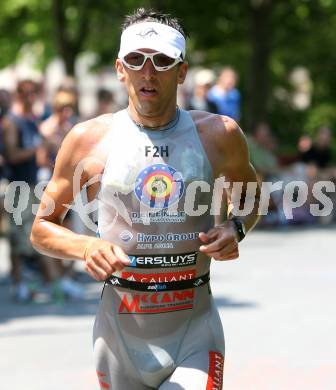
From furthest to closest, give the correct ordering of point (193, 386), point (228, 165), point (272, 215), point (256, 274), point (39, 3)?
1. point (39, 3)
2. point (272, 215)
3. point (256, 274)
4. point (228, 165)
5. point (193, 386)

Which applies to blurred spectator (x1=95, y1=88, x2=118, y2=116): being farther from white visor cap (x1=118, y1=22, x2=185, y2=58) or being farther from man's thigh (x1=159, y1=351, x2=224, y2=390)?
man's thigh (x1=159, y1=351, x2=224, y2=390)

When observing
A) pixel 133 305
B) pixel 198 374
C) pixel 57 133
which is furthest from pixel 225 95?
pixel 198 374

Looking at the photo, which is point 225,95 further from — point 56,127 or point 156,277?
point 156,277

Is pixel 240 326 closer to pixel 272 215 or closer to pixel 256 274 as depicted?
pixel 256 274

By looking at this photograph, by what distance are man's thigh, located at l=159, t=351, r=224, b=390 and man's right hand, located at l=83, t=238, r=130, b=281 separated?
22.6 inches

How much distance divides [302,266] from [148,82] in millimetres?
9406

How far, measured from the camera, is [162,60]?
4.56 metres

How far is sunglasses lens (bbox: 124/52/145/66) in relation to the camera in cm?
454

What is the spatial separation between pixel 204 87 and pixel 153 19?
989 cm

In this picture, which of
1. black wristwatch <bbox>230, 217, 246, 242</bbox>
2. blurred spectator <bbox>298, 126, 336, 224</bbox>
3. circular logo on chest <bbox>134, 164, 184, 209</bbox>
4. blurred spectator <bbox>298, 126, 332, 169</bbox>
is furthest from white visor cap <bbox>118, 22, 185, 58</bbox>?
blurred spectator <bbox>298, 126, 332, 169</bbox>

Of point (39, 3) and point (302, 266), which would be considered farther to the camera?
point (39, 3)

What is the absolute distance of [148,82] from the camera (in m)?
4.52

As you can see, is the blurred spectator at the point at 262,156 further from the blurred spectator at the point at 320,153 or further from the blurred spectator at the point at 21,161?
the blurred spectator at the point at 21,161

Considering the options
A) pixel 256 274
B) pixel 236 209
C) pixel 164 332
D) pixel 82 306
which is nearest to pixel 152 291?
pixel 164 332
